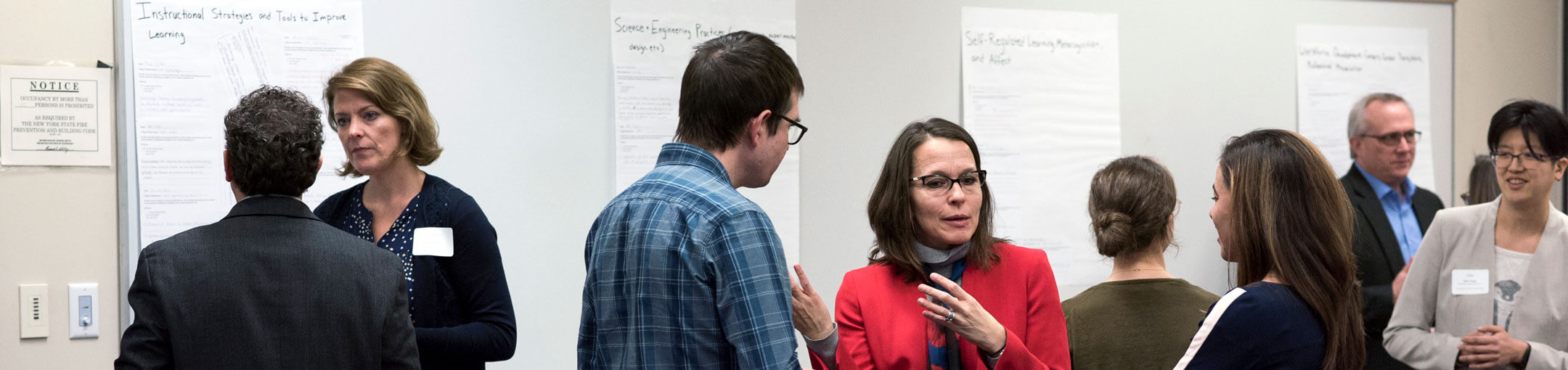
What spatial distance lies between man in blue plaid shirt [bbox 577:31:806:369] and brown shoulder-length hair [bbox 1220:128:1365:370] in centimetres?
72

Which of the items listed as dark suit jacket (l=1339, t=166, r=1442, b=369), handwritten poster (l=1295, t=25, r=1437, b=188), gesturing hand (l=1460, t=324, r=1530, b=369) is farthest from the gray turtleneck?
handwritten poster (l=1295, t=25, r=1437, b=188)

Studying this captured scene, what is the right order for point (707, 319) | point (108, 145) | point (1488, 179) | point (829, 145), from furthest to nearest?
point (1488, 179), point (829, 145), point (108, 145), point (707, 319)

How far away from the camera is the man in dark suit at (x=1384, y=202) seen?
3.67 meters

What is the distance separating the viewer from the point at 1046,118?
12.0 ft

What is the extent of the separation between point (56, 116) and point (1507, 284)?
12.8ft

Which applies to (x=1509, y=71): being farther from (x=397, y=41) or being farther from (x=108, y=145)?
(x=108, y=145)

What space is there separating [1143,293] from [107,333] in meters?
2.62

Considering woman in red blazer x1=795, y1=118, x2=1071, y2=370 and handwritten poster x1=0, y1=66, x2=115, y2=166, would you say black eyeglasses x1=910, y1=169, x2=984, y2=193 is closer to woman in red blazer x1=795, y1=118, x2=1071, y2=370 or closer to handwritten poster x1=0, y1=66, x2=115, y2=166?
woman in red blazer x1=795, y1=118, x2=1071, y2=370

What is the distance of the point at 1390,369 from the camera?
12.0 feet

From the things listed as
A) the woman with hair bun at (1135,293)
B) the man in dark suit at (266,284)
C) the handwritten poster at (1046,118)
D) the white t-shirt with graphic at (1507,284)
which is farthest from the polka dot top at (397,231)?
the white t-shirt with graphic at (1507,284)

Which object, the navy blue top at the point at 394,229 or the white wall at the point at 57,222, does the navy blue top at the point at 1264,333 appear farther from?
the white wall at the point at 57,222

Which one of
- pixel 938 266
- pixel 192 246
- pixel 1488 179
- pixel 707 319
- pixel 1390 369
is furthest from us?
pixel 1488 179

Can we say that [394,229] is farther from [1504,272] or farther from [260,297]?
[1504,272]

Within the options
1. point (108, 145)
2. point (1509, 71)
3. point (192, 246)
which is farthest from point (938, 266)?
point (1509, 71)
